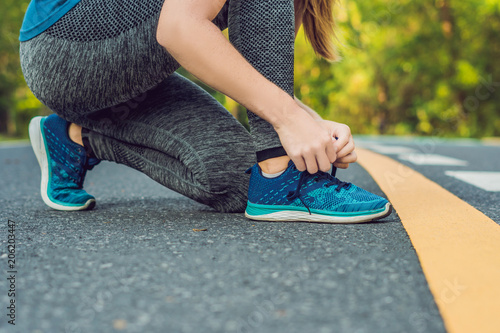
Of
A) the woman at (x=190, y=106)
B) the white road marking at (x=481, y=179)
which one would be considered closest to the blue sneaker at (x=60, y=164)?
the woman at (x=190, y=106)

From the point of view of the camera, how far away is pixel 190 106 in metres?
2.00

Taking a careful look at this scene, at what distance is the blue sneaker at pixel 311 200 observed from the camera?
5.46 ft

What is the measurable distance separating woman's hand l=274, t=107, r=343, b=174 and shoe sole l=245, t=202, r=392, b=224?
0.21m

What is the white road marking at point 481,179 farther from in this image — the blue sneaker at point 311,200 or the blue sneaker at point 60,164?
the blue sneaker at point 60,164

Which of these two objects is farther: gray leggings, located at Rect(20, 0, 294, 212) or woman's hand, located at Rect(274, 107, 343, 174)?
gray leggings, located at Rect(20, 0, 294, 212)

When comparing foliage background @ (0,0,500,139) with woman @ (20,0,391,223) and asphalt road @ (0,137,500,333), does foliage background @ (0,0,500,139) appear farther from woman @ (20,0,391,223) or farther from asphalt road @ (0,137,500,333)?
asphalt road @ (0,137,500,333)

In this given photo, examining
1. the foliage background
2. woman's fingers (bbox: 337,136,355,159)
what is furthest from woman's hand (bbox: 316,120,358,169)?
the foliage background

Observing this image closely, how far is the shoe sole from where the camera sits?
1660 millimetres

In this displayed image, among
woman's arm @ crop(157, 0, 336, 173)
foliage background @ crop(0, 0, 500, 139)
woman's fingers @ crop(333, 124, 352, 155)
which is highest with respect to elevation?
woman's arm @ crop(157, 0, 336, 173)

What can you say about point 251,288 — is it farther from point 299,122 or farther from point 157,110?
point 157,110

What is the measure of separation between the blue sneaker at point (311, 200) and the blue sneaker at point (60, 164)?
0.75m

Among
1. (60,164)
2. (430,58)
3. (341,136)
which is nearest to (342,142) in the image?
(341,136)

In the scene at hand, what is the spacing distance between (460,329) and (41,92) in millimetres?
1617

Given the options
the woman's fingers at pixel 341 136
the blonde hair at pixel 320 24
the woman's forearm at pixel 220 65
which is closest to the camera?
the woman's forearm at pixel 220 65
